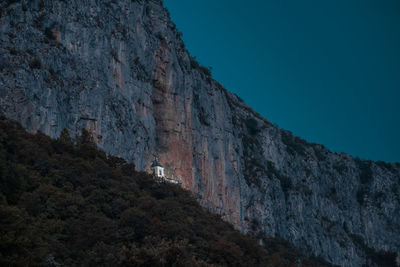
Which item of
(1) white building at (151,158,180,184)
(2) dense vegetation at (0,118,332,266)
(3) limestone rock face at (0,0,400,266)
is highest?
(3) limestone rock face at (0,0,400,266)

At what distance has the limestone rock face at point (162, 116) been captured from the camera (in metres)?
52.5

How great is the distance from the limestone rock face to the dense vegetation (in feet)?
8.34

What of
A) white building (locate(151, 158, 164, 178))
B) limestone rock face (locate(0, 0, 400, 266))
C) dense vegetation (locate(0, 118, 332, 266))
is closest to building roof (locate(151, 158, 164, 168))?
white building (locate(151, 158, 164, 178))

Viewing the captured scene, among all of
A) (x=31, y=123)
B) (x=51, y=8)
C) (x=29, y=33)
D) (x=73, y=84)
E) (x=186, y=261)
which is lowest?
(x=186, y=261)

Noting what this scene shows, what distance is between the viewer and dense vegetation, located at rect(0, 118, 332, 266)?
34.9m

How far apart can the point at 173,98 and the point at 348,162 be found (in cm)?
6052

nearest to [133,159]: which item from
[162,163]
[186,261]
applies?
[162,163]

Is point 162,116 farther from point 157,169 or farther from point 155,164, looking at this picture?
point 157,169

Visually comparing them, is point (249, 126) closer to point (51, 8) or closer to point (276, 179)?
point (276, 179)

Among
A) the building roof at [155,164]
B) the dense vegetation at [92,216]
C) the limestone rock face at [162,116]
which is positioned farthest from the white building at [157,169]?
the dense vegetation at [92,216]

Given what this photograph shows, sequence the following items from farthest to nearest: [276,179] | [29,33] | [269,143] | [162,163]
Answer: [269,143] < [276,179] < [162,163] < [29,33]

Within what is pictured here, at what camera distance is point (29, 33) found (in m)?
53.5

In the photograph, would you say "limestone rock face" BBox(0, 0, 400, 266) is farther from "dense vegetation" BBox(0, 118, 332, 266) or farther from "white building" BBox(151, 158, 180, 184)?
"dense vegetation" BBox(0, 118, 332, 266)

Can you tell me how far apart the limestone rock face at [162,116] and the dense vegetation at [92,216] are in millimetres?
2541
